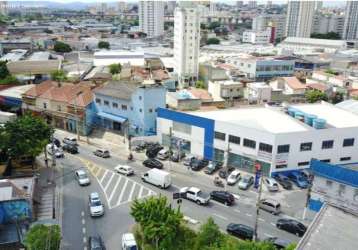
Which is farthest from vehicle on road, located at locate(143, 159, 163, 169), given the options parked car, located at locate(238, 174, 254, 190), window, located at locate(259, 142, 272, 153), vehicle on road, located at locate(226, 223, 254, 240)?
vehicle on road, located at locate(226, 223, 254, 240)

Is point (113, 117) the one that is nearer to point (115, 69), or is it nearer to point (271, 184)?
point (271, 184)

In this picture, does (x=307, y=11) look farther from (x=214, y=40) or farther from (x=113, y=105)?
(x=113, y=105)

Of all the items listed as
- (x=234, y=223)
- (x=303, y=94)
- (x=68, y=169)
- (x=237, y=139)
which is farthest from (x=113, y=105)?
(x=303, y=94)

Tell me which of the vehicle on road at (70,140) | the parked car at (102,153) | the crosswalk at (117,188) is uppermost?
the vehicle on road at (70,140)

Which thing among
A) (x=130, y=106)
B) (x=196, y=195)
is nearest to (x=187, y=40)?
(x=130, y=106)

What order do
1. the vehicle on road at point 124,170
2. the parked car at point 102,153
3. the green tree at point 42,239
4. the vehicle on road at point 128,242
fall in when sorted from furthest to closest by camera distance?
the parked car at point 102,153 < the vehicle on road at point 124,170 < the vehicle on road at point 128,242 < the green tree at point 42,239

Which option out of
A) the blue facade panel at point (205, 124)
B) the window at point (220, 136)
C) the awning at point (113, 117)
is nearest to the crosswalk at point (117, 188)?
the blue facade panel at point (205, 124)

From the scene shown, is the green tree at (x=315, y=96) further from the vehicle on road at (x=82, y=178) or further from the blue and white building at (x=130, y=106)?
the vehicle on road at (x=82, y=178)

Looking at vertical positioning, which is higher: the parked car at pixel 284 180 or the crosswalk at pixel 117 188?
the parked car at pixel 284 180
